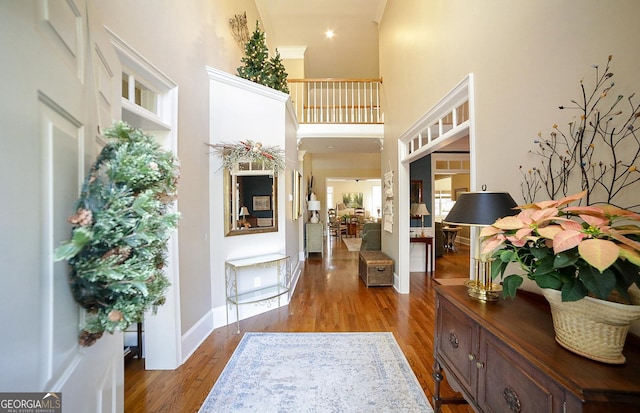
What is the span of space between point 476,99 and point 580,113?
0.87 metres

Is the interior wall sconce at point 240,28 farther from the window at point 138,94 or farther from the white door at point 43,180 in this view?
the white door at point 43,180

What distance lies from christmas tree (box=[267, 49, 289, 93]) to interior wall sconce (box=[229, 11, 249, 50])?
0.71 m

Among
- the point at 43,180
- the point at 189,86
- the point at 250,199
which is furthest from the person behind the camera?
the point at 250,199

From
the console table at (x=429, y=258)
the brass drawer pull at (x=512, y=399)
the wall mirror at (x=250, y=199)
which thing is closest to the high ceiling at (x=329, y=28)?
the wall mirror at (x=250, y=199)

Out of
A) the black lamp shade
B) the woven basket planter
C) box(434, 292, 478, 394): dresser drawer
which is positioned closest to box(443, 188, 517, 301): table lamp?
the black lamp shade

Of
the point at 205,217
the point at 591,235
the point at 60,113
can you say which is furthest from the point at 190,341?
the point at 591,235

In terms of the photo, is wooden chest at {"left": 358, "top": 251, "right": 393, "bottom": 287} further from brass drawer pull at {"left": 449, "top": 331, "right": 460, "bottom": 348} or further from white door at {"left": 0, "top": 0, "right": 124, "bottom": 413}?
white door at {"left": 0, "top": 0, "right": 124, "bottom": 413}

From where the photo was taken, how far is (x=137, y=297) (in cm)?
77

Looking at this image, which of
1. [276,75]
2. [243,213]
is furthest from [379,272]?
[276,75]

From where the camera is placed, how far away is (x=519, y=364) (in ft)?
3.01

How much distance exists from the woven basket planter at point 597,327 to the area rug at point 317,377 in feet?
4.20

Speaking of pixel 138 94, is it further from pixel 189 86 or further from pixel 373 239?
pixel 373 239

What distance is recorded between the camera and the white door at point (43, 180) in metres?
0.50

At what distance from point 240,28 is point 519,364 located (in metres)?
4.87
